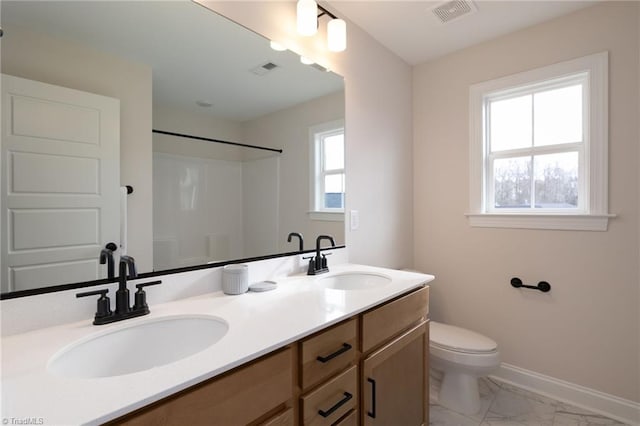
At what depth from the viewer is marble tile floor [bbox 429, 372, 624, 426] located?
175 centimetres

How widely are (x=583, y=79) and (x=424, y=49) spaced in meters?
1.04

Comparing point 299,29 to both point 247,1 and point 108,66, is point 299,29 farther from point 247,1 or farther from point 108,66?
point 108,66

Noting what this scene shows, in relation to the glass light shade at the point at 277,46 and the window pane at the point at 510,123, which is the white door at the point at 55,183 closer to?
the glass light shade at the point at 277,46

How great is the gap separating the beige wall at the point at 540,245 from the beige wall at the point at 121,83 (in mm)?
2086

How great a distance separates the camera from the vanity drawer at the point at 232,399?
60 centimetres

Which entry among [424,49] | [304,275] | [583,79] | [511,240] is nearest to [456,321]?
[511,240]

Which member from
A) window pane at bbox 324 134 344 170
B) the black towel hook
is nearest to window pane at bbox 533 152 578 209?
the black towel hook

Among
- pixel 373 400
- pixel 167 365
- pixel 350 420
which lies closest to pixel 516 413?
pixel 373 400

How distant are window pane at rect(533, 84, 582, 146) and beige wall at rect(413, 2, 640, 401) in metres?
0.18

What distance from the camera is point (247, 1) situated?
1421mm

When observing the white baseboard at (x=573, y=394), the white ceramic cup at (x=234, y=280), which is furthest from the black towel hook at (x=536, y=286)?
the white ceramic cup at (x=234, y=280)

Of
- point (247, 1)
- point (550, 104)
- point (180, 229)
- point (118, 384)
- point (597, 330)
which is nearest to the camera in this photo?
point (118, 384)

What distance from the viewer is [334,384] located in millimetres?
989

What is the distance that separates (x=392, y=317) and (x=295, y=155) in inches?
38.4
